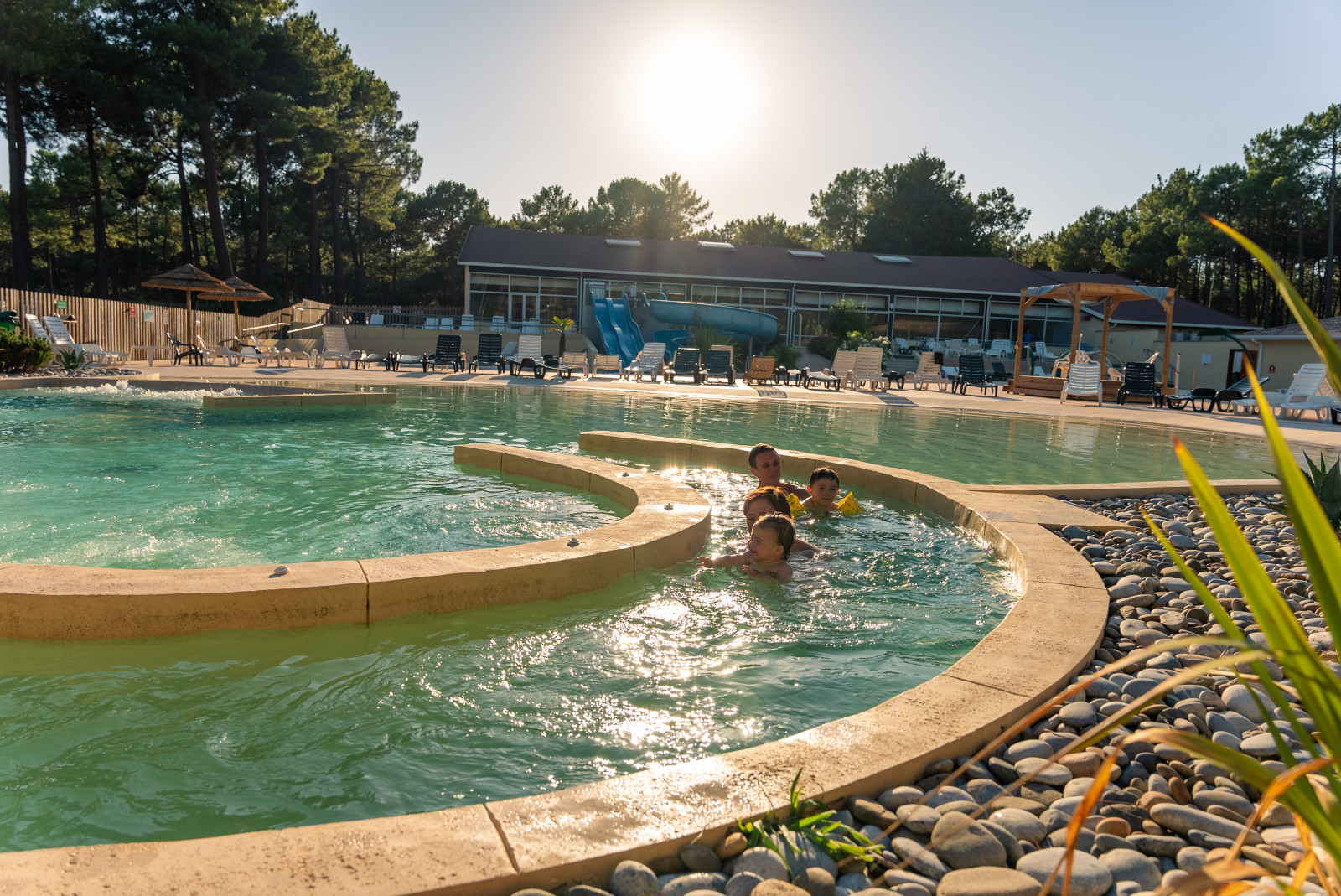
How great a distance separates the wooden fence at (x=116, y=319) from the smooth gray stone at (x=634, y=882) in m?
20.3

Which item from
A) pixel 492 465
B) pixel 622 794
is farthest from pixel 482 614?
pixel 492 465

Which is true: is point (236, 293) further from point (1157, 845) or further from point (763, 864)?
point (1157, 845)

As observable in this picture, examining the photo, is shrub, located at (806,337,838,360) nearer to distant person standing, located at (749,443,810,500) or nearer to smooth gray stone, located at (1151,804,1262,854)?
distant person standing, located at (749,443,810,500)

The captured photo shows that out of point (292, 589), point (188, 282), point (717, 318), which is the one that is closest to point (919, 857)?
point (292, 589)

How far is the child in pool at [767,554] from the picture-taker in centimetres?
489

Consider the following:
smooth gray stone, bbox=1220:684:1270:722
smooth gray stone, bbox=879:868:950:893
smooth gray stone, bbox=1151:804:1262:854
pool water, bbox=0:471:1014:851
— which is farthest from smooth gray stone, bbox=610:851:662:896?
smooth gray stone, bbox=1220:684:1270:722

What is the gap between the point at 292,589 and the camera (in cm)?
347

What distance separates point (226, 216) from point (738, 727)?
53702mm

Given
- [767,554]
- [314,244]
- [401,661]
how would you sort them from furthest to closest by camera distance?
[314,244] → [767,554] → [401,661]

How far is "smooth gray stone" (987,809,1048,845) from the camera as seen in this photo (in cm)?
207

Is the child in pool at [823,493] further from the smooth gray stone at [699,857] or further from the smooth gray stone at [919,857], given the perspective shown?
the smooth gray stone at [699,857]

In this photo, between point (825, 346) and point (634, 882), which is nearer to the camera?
point (634, 882)

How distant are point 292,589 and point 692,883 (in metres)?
2.34

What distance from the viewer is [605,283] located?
35.0m
